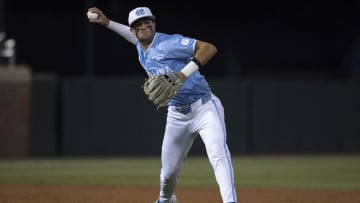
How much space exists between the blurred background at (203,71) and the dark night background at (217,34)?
0.03 metres

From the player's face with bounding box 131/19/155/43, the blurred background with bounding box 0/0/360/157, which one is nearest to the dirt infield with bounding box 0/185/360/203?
the player's face with bounding box 131/19/155/43

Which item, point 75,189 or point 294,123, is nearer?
point 75,189

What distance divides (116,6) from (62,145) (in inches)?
187

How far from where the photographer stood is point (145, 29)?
666cm

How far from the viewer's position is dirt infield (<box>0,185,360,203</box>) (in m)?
8.67

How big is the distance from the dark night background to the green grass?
15.1ft

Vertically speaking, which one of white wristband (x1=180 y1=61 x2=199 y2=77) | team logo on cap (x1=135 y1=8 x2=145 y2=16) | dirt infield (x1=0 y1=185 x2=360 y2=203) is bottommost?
dirt infield (x1=0 y1=185 x2=360 y2=203)

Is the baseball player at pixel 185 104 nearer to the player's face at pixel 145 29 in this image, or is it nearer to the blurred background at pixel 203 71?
the player's face at pixel 145 29

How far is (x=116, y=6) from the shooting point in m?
20.4

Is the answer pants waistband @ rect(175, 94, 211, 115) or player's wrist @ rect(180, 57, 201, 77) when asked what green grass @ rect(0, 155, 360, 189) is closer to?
pants waistband @ rect(175, 94, 211, 115)

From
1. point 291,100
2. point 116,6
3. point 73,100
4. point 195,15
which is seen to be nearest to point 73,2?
point 116,6

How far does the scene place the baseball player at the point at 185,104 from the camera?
6.48 meters

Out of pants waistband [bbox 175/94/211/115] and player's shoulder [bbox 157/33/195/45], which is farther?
pants waistband [bbox 175/94/211/115]

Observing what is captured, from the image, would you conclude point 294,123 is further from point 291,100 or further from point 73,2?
point 73,2
